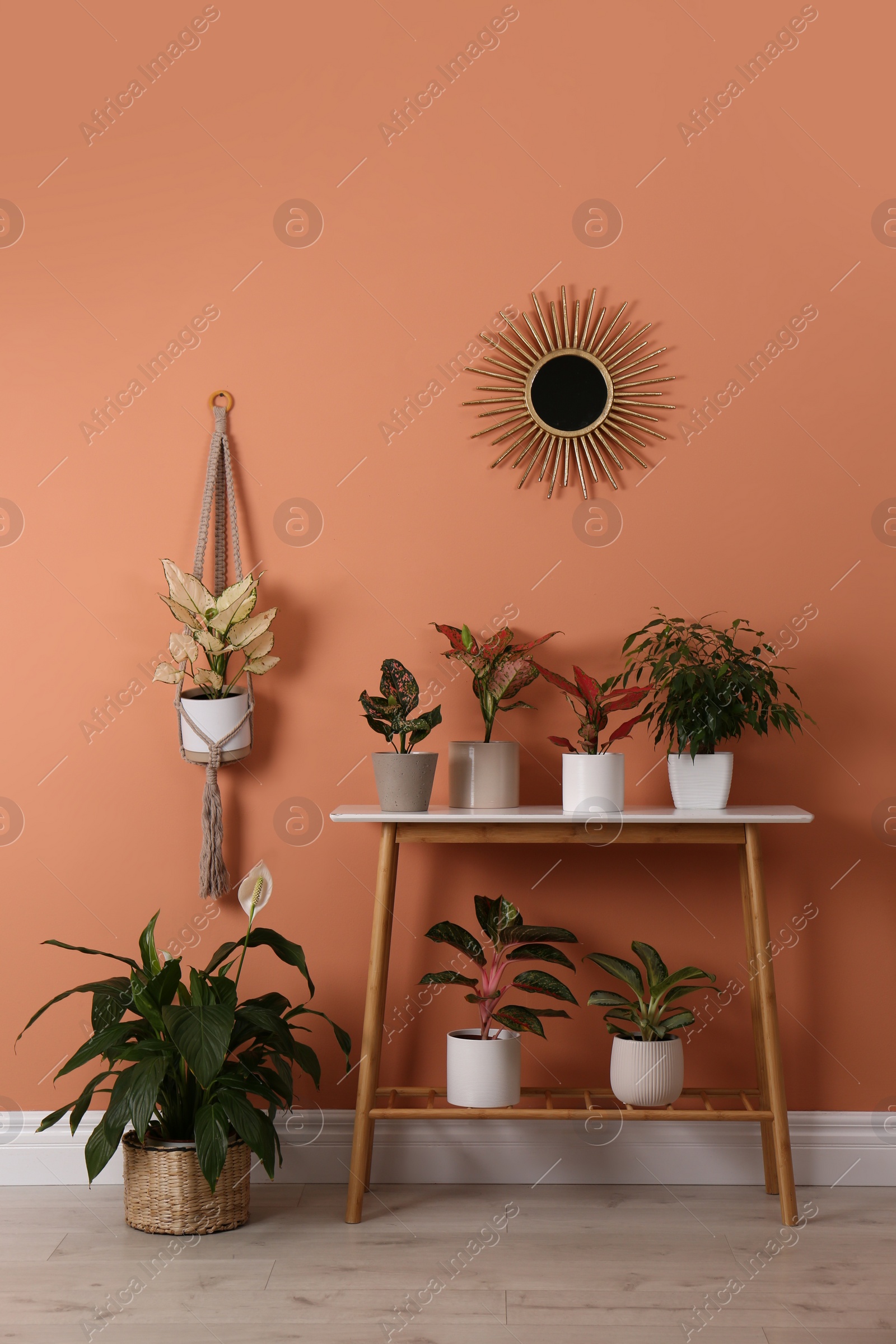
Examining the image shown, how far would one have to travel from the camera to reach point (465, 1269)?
1.82 meters

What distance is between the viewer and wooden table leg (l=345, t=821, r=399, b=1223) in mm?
2002

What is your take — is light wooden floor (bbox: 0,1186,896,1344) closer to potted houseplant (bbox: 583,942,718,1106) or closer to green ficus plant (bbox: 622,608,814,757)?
potted houseplant (bbox: 583,942,718,1106)

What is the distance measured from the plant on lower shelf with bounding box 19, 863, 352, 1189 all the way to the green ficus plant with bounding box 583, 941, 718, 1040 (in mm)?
539

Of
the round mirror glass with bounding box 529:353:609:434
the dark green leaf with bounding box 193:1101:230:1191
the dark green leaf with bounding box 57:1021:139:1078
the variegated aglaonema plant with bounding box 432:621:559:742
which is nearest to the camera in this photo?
the dark green leaf with bounding box 193:1101:230:1191

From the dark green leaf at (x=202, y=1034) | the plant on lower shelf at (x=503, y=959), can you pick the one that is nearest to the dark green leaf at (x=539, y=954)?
the plant on lower shelf at (x=503, y=959)

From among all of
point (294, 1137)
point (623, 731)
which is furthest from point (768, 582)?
point (294, 1137)

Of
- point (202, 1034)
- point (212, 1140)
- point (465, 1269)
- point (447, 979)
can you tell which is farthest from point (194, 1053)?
point (465, 1269)

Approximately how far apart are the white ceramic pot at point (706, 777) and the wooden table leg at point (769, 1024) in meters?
0.09

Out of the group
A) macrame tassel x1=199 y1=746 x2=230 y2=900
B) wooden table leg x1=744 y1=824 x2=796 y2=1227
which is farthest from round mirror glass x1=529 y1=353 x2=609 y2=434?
macrame tassel x1=199 y1=746 x2=230 y2=900

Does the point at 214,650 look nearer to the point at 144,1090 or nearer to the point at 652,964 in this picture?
the point at 144,1090

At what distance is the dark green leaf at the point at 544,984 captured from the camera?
2.03 metres

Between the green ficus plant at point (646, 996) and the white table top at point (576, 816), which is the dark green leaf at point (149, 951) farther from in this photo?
the green ficus plant at point (646, 996)

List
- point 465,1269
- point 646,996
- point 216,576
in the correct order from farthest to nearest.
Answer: point 216,576 → point 646,996 → point 465,1269

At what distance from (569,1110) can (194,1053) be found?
704 millimetres
